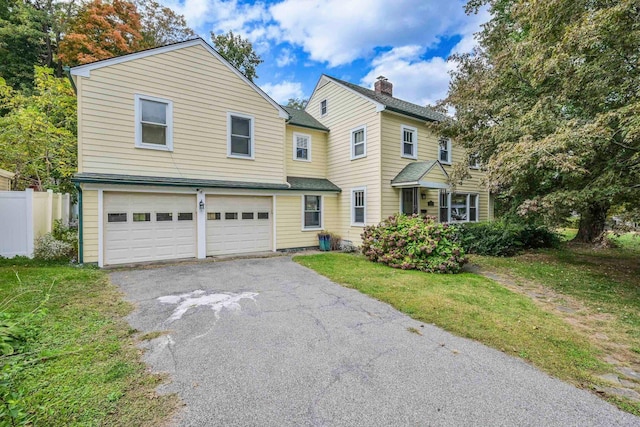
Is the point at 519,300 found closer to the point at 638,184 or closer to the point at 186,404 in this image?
the point at 638,184

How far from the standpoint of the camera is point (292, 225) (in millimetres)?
11750

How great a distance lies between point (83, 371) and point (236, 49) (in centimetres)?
2438

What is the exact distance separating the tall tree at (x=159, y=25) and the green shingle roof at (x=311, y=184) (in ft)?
54.4

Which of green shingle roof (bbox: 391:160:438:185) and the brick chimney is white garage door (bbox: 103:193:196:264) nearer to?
green shingle roof (bbox: 391:160:438:185)

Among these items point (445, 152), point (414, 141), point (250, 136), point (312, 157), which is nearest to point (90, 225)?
point (250, 136)

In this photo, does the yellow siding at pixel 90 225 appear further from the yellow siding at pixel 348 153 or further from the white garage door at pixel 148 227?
the yellow siding at pixel 348 153

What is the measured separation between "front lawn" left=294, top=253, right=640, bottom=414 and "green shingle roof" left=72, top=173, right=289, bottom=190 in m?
4.33

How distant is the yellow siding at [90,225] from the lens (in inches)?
314

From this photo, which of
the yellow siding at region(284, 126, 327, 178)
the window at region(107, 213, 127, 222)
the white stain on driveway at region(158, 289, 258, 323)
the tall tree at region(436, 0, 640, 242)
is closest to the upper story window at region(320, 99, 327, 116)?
the yellow siding at region(284, 126, 327, 178)

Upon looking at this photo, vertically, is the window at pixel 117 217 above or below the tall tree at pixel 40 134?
below

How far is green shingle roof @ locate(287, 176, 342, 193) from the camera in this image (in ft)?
38.8

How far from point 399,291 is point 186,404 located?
4449 mm

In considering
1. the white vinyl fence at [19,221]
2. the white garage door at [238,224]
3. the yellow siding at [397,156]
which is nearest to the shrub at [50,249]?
the white vinyl fence at [19,221]

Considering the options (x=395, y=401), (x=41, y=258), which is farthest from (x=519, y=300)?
(x=41, y=258)
